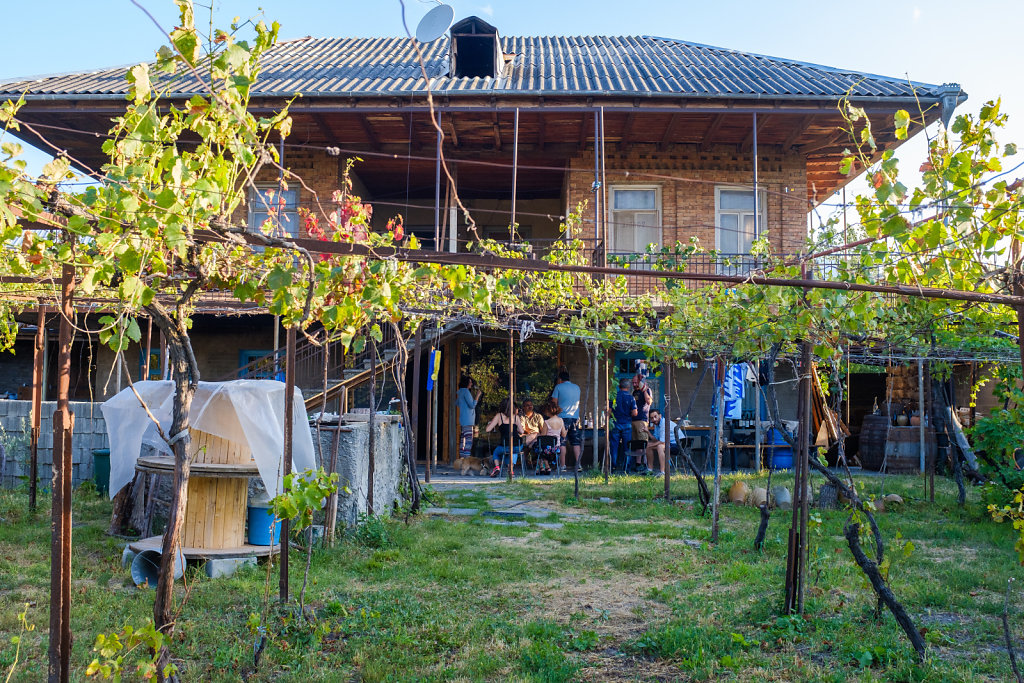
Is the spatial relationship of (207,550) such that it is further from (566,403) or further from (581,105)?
(581,105)

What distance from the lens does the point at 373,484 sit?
7.89 m

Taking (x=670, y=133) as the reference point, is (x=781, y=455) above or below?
below

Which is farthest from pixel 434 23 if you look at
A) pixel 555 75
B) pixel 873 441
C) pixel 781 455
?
pixel 873 441

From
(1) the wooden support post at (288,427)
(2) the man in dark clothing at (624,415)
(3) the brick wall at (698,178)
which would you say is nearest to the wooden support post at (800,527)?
(1) the wooden support post at (288,427)

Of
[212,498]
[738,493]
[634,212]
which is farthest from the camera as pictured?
[634,212]

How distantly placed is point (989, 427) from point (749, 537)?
380 cm

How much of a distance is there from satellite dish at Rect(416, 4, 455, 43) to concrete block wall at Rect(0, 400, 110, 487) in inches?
337

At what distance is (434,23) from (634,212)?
12.6 m

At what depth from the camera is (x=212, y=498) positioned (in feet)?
20.9

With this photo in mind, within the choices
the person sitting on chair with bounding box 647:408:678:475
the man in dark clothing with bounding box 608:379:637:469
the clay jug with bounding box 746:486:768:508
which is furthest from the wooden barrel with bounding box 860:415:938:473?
the clay jug with bounding box 746:486:768:508

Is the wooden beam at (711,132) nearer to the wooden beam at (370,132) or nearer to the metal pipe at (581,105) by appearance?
the metal pipe at (581,105)

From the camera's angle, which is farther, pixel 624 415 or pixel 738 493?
pixel 624 415

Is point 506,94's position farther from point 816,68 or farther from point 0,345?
point 0,345

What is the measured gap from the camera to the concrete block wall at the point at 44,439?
10.1 metres
